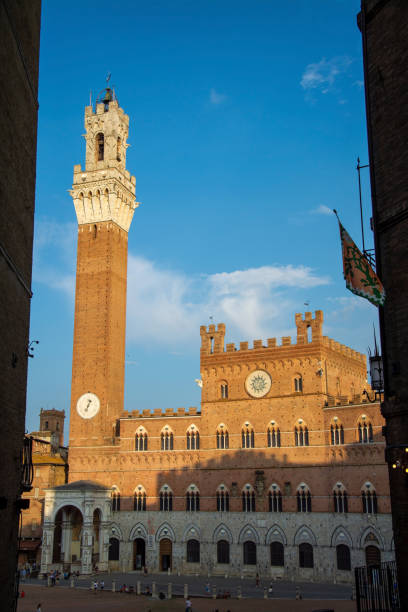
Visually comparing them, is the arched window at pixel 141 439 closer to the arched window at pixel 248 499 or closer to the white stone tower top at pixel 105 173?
the arched window at pixel 248 499

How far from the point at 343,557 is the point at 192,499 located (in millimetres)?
12850

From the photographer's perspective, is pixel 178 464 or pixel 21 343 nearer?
pixel 21 343

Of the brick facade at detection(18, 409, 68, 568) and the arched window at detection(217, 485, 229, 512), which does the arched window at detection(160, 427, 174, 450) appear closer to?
the arched window at detection(217, 485, 229, 512)

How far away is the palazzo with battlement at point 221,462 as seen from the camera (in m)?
46.4

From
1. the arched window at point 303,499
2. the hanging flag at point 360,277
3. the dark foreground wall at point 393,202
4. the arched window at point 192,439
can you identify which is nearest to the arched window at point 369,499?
the arched window at point 303,499


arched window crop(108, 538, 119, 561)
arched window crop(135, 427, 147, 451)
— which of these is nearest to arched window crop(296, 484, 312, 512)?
arched window crop(135, 427, 147, 451)

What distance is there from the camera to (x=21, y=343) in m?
17.2

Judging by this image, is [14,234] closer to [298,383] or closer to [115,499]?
[298,383]

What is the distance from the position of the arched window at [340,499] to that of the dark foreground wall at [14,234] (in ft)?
109

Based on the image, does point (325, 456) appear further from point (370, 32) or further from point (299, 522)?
point (370, 32)

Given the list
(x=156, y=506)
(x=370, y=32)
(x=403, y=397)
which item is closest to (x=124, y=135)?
(x=156, y=506)

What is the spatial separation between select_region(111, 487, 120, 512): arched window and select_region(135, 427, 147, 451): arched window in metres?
3.90

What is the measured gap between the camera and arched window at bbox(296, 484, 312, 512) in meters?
47.7

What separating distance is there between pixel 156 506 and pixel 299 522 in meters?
12.3
